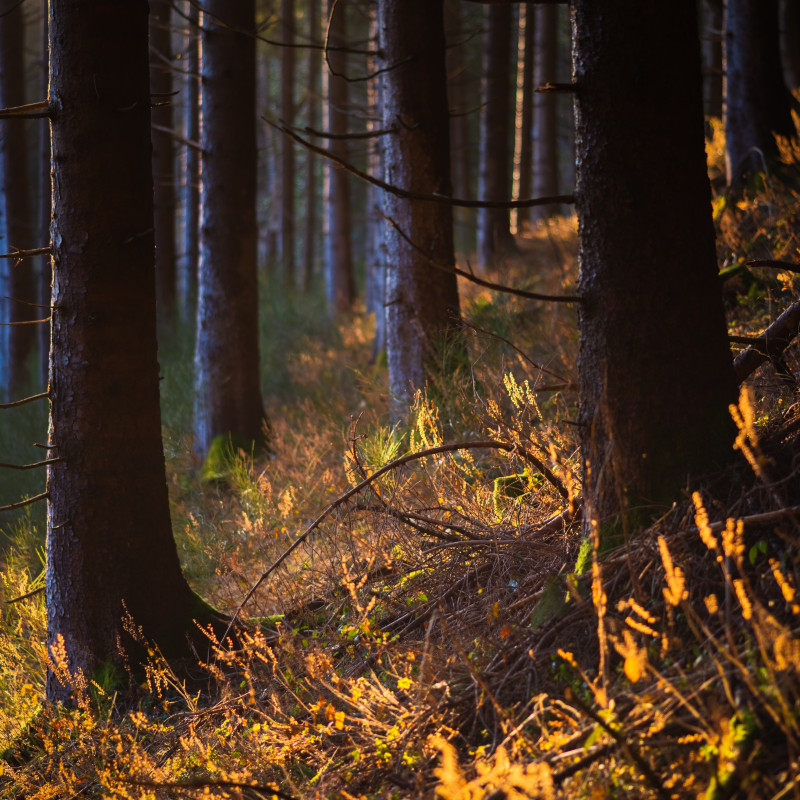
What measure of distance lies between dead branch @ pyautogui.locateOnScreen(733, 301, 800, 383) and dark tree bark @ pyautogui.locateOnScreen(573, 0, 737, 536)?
0.46 meters

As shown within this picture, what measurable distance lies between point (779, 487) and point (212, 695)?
2696 millimetres

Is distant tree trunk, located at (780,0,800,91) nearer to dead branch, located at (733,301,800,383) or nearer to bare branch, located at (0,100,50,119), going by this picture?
dead branch, located at (733,301,800,383)

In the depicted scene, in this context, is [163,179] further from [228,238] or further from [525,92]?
[525,92]

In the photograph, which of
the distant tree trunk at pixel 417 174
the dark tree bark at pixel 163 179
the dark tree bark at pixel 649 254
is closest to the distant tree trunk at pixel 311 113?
the dark tree bark at pixel 163 179

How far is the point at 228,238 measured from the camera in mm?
7359

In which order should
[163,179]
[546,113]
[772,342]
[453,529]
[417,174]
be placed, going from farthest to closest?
[546,113]
[163,179]
[417,174]
[453,529]
[772,342]

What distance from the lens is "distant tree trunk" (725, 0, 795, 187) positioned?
7.45 meters

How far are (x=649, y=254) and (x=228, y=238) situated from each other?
5455mm

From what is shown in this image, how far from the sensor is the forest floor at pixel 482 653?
1.97m

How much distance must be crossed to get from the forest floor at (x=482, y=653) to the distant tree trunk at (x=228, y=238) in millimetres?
2415

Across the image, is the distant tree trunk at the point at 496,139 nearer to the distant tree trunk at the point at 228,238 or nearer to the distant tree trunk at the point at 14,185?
the distant tree trunk at the point at 228,238

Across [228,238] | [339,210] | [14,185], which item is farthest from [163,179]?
[228,238]

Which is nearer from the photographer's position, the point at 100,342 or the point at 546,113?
the point at 100,342

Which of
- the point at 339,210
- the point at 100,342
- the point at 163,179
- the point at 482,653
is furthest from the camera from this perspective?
the point at 339,210
